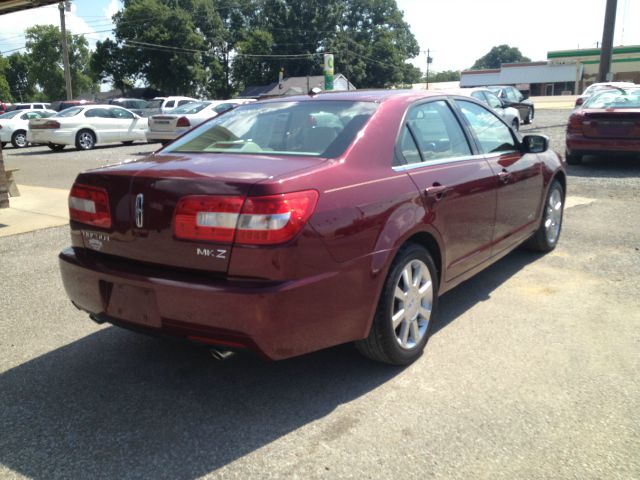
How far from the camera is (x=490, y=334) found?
394cm

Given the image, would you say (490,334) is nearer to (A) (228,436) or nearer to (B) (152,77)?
(A) (228,436)

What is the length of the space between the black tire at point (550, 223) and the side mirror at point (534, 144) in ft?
2.06

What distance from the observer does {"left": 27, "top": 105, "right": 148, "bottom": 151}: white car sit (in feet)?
60.4

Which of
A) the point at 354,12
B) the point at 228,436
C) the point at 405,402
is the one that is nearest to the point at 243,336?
the point at 228,436

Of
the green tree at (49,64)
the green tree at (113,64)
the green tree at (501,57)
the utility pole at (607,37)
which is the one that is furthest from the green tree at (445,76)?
the utility pole at (607,37)

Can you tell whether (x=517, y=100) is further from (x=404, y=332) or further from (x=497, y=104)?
(x=404, y=332)

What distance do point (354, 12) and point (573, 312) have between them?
87.1m

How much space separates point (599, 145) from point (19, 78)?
389 ft

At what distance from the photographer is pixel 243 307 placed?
8.68 ft

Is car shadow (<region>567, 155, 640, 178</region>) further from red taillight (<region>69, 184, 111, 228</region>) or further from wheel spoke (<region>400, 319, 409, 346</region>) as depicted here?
red taillight (<region>69, 184, 111, 228</region>)

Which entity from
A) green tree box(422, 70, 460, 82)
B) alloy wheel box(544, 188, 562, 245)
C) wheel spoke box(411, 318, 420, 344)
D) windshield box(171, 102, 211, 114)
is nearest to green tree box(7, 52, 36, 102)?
green tree box(422, 70, 460, 82)

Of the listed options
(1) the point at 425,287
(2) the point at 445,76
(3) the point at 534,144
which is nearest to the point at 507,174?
(3) the point at 534,144

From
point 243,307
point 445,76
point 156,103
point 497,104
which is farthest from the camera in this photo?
point 445,76

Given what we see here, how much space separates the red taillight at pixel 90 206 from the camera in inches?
122
